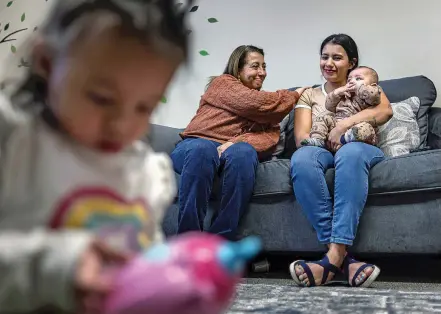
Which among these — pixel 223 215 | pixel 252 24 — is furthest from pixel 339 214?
pixel 252 24

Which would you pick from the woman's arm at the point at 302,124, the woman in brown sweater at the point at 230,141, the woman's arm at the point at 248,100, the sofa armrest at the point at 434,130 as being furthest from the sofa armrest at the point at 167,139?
the sofa armrest at the point at 434,130

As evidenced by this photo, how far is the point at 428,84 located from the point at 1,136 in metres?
2.13

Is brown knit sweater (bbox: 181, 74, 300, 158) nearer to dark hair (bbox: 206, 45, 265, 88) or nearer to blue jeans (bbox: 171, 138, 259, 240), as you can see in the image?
dark hair (bbox: 206, 45, 265, 88)

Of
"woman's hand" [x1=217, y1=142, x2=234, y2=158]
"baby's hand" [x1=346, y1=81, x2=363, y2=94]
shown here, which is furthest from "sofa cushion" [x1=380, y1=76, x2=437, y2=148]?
"woman's hand" [x1=217, y1=142, x2=234, y2=158]

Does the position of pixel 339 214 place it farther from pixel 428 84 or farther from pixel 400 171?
pixel 428 84

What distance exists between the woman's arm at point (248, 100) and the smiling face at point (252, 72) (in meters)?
0.06

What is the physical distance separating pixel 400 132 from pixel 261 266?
73 cm

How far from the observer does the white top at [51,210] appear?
0.34 m

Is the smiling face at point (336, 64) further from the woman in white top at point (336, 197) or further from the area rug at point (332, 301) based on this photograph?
the area rug at point (332, 301)

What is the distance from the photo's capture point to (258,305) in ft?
3.64

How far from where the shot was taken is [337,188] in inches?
64.6

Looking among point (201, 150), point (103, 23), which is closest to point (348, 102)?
point (201, 150)

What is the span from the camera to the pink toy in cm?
33

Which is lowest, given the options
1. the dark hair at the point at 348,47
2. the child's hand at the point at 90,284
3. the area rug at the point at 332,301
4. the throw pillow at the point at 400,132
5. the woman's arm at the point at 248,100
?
the area rug at the point at 332,301
